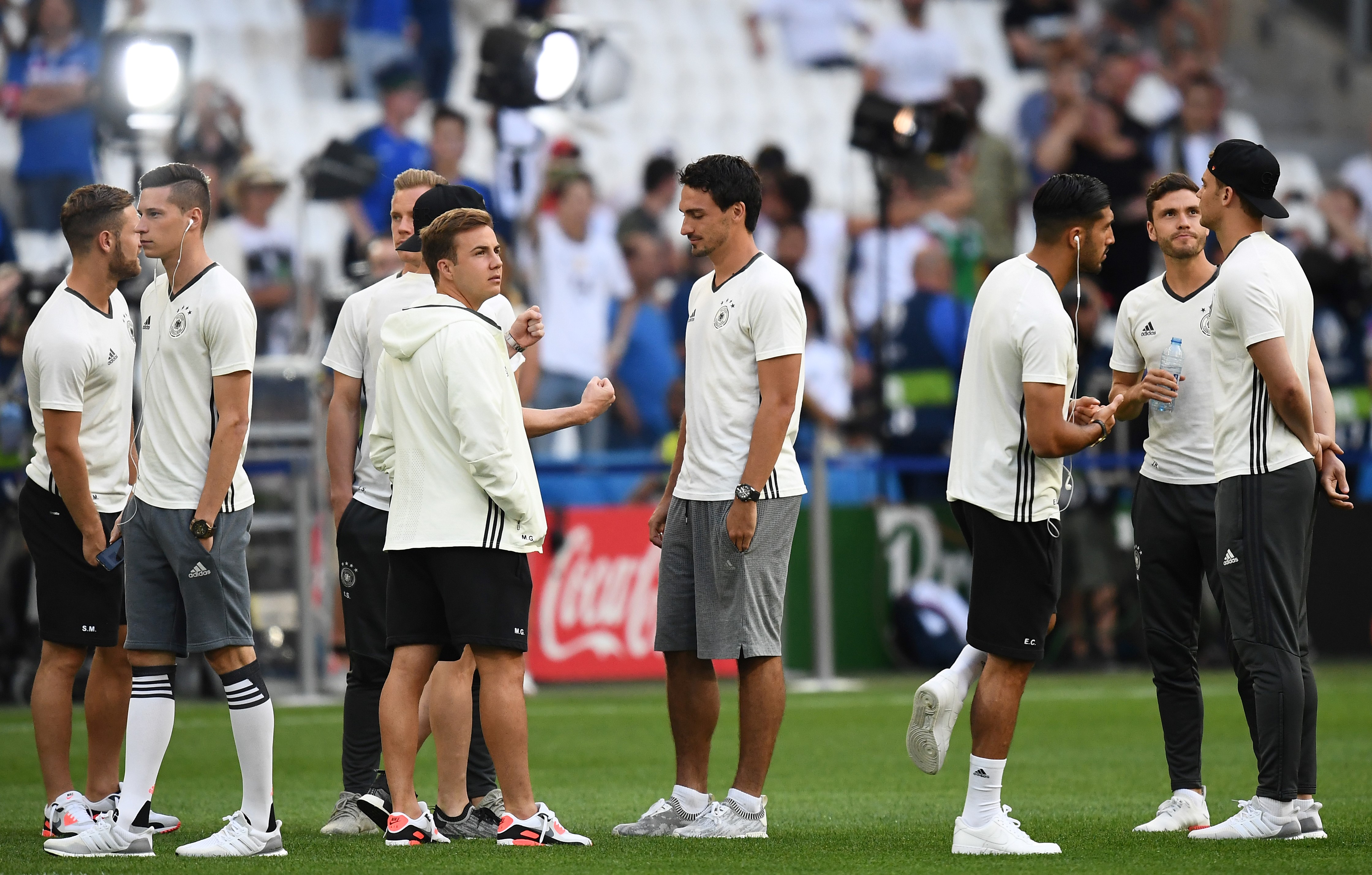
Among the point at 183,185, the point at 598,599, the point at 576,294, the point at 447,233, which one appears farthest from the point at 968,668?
the point at 576,294

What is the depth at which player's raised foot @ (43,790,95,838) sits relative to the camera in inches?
267

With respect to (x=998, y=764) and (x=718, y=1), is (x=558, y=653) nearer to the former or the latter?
(x=998, y=764)

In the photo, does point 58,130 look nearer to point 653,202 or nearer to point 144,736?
point 653,202

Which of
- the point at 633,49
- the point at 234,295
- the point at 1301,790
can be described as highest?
the point at 633,49

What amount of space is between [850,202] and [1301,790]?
Result: 14.3 m

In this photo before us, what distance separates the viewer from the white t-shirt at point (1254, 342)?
634 cm

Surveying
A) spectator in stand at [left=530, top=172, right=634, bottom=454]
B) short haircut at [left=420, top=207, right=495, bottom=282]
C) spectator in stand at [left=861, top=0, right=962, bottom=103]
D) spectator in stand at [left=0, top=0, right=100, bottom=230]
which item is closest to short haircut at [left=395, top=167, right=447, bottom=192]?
short haircut at [left=420, top=207, right=495, bottom=282]

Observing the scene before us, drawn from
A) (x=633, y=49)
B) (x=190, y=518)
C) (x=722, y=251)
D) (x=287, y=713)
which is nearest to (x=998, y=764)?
(x=722, y=251)

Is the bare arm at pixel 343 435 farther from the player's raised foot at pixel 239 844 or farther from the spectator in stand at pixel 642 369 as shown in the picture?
the spectator in stand at pixel 642 369

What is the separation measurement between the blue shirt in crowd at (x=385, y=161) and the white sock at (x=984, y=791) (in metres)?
10.7

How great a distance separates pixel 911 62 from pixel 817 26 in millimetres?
2047

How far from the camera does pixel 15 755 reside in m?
9.87

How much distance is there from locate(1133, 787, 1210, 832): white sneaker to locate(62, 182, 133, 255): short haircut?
14.4 ft

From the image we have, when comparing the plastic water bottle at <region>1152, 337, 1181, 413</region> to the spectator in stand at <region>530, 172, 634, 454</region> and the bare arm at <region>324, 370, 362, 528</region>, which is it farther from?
the spectator in stand at <region>530, 172, 634, 454</region>
